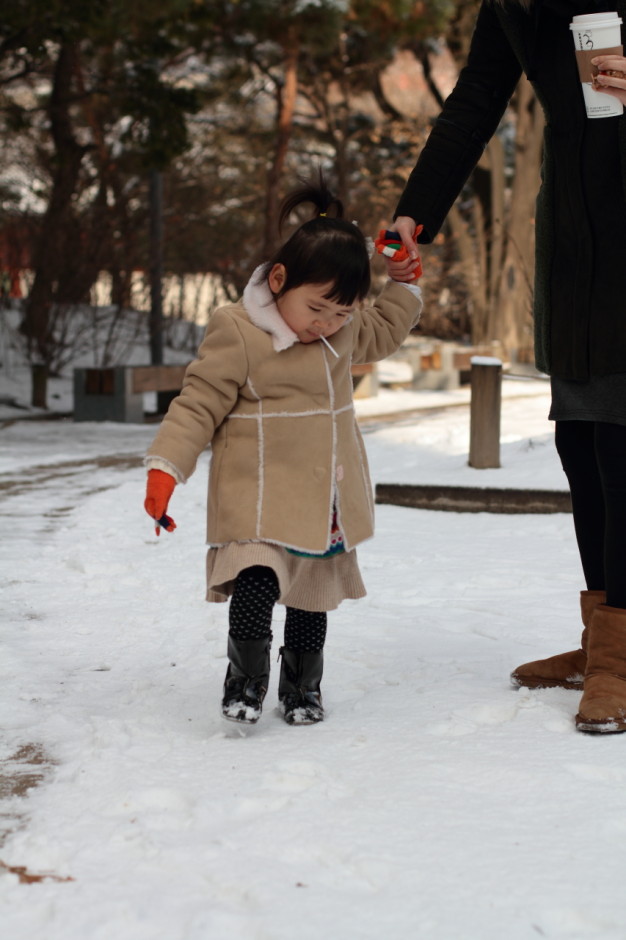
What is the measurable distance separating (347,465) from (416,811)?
867mm

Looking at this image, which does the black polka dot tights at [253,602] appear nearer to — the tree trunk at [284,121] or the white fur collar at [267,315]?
the white fur collar at [267,315]

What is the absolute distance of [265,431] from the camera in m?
2.74

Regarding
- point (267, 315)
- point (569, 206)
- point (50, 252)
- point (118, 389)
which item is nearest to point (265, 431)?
point (267, 315)

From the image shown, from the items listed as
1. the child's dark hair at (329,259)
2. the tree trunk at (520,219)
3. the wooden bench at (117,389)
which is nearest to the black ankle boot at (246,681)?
the child's dark hair at (329,259)

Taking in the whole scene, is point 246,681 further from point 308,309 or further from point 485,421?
point 485,421

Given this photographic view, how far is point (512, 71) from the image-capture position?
3.15 metres

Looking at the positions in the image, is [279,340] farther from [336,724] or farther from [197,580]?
[197,580]

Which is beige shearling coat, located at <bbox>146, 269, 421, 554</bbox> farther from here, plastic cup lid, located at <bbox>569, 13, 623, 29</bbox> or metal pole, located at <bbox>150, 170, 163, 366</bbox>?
metal pole, located at <bbox>150, 170, 163, 366</bbox>

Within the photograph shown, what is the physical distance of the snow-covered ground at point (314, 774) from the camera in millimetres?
1859

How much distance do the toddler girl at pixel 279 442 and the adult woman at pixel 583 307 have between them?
1.11 feet

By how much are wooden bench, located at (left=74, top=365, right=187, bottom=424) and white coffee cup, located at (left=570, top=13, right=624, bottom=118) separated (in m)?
9.13

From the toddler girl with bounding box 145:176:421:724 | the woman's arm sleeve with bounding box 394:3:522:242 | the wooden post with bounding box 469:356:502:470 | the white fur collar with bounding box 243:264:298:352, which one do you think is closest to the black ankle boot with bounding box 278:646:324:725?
the toddler girl with bounding box 145:176:421:724

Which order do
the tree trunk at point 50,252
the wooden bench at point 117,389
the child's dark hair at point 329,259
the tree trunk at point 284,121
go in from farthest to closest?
the tree trunk at point 284,121
the tree trunk at point 50,252
the wooden bench at point 117,389
the child's dark hair at point 329,259

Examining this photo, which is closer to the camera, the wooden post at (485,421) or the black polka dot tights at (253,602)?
the black polka dot tights at (253,602)
